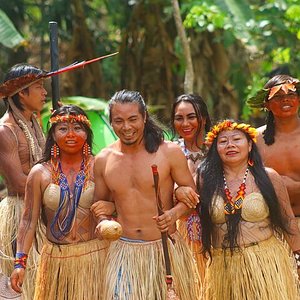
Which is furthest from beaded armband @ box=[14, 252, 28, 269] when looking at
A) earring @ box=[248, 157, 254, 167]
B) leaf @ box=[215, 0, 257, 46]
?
leaf @ box=[215, 0, 257, 46]

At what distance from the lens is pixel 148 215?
15.5ft

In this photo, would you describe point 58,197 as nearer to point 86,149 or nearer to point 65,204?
point 65,204

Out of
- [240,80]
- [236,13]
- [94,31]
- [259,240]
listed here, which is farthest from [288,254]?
[94,31]

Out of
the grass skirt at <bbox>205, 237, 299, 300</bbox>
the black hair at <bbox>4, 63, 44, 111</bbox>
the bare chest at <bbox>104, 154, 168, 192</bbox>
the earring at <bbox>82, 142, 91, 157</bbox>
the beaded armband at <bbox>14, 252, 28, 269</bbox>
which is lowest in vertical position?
the grass skirt at <bbox>205, 237, 299, 300</bbox>

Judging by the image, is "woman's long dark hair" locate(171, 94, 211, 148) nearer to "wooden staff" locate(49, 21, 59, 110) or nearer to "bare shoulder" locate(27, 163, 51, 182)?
"wooden staff" locate(49, 21, 59, 110)

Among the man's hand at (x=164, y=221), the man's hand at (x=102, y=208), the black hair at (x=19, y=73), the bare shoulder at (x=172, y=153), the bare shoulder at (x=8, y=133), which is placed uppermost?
the black hair at (x=19, y=73)

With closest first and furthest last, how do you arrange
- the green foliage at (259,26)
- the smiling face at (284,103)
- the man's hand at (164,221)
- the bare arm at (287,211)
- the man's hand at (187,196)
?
the man's hand at (164,221)
the man's hand at (187,196)
the bare arm at (287,211)
the smiling face at (284,103)
the green foliage at (259,26)

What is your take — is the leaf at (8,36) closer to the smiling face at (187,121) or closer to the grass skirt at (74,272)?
the smiling face at (187,121)

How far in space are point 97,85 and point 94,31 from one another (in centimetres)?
118

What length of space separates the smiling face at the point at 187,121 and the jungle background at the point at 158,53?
401 centimetres

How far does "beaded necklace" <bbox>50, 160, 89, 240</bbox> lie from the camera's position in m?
4.99

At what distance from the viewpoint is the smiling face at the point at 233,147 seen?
4883 millimetres

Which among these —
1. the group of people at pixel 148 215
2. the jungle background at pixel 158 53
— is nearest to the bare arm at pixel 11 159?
the group of people at pixel 148 215

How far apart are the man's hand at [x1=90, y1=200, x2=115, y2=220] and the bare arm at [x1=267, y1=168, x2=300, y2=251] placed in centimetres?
90
